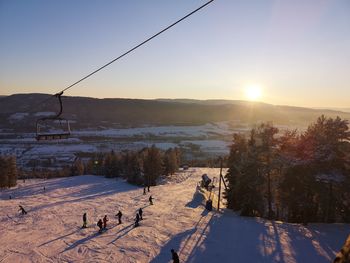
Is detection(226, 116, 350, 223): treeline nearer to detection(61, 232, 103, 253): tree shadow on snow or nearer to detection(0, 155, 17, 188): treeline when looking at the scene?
detection(61, 232, 103, 253): tree shadow on snow

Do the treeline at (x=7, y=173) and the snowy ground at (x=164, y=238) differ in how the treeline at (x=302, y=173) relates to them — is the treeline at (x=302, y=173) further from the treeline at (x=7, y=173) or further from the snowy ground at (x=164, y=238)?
the treeline at (x=7, y=173)

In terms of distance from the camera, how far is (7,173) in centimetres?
9506

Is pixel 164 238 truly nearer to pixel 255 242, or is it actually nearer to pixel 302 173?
pixel 255 242

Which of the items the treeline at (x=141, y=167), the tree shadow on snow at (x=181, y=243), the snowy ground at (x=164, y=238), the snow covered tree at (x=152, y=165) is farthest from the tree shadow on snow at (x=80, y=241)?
the snow covered tree at (x=152, y=165)

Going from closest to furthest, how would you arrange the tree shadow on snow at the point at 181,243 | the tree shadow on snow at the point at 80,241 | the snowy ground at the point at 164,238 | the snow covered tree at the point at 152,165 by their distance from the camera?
the tree shadow on snow at the point at 181,243 < the snowy ground at the point at 164,238 < the tree shadow on snow at the point at 80,241 < the snow covered tree at the point at 152,165

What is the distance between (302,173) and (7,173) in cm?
8030

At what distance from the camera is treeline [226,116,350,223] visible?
37906mm

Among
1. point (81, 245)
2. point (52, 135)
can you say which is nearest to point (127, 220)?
point (81, 245)

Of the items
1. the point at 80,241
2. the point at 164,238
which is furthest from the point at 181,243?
the point at 80,241

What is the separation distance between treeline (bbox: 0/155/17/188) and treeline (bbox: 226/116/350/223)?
221ft

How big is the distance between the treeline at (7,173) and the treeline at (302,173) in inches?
2649

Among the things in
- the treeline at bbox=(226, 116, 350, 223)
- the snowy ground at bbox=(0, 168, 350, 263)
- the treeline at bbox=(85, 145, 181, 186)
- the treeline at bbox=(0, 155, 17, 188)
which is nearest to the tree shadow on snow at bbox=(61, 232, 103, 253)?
the snowy ground at bbox=(0, 168, 350, 263)

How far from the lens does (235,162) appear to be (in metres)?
53.4

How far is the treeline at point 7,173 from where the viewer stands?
3693 inches
